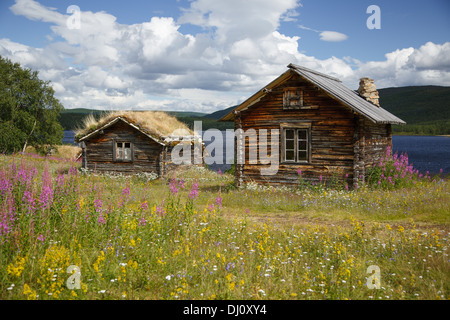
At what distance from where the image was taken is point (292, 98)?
1547cm

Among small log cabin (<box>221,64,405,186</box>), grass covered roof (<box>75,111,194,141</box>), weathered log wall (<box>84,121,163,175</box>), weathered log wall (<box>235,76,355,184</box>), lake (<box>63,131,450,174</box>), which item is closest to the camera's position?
small log cabin (<box>221,64,405,186</box>)

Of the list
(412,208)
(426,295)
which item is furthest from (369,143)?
(426,295)

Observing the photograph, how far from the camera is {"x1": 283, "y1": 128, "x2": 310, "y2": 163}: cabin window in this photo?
15.5 meters

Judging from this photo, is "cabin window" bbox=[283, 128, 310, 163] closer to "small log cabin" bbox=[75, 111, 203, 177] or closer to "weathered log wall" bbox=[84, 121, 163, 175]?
"small log cabin" bbox=[75, 111, 203, 177]

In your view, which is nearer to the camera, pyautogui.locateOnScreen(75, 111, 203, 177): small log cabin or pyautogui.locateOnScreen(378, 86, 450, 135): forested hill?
pyautogui.locateOnScreen(75, 111, 203, 177): small log cabin

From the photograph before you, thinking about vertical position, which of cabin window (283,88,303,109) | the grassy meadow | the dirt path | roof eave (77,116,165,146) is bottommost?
the dirt path

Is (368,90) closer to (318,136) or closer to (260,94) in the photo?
(318,136)

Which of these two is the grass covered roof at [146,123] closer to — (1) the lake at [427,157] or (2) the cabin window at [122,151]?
(2) the cabin window at [122,151]

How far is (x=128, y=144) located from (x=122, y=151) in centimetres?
61

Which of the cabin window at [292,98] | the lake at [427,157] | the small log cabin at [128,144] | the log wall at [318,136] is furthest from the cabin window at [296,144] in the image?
the small log cabin at [128,144]

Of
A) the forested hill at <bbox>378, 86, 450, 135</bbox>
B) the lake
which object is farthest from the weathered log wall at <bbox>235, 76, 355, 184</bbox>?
the forested hill at <bbox>378, 86, 450, 135</bbox>

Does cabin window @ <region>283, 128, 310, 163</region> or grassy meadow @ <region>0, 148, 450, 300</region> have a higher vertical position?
cabin window @ <region>283, 128, 310, 163</region>

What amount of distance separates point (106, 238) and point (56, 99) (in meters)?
45.4

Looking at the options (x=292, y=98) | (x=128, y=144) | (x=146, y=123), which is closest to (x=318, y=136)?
(x=292, y=98)
